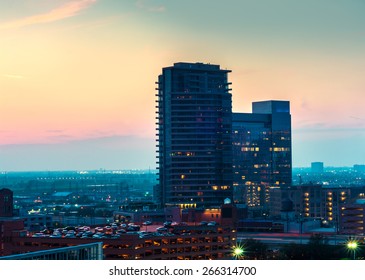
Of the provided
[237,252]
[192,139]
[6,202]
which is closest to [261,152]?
[192,139]

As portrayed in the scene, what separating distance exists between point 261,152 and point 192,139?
1543 inches

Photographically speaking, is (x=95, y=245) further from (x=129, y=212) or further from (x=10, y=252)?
(x=129, y=212)

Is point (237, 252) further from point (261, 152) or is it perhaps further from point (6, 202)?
point (261, 152)

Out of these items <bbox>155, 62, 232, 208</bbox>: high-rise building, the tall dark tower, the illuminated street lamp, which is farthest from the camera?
<bbox>155, 62, 232, 208</bbox>: high-rise building

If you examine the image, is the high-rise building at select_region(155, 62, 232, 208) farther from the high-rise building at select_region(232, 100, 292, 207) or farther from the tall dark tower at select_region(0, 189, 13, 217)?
the high-rise building at select_region(232, 100, 292, 207)

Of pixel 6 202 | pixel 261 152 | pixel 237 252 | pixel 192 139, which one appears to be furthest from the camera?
pixel 261 152

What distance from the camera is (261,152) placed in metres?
152

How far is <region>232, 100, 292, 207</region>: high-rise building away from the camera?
14712 cm

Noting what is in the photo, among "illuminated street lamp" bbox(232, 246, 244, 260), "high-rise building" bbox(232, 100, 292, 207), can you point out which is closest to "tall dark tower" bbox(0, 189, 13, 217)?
"illuminated street lamp" bbox(232, 246, 244, 260)

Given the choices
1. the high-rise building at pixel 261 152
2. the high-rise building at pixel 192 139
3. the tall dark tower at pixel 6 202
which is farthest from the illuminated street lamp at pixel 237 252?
the high-rise building at pixel 261 152

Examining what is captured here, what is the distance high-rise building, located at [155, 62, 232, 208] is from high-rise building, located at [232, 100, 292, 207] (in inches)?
1148

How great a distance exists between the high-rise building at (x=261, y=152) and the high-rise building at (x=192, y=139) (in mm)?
29168

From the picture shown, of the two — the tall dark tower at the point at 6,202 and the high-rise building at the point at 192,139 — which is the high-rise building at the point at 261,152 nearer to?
the high-rise building at the point at 192,139

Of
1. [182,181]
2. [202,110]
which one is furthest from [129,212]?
[202,110]
